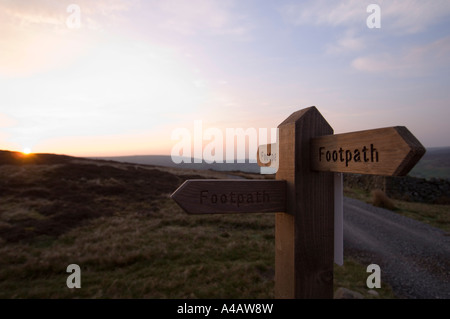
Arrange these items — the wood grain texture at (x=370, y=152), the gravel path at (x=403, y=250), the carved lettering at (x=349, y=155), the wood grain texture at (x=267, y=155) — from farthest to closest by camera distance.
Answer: the gravel path at (x=403, y=250), the wood grain texture at (x=267, y=155), the carved lettering at (x=349, y=155), the wood grain texture at (x=370, y=152)

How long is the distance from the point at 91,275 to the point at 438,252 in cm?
844

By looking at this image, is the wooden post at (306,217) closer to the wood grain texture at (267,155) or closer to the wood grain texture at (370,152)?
the wood grain texture at (370,152)

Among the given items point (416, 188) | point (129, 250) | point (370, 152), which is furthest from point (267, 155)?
point (416, 188)

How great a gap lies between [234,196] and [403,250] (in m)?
7.37

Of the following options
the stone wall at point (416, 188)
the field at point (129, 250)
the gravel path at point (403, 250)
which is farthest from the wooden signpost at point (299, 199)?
the stone wall at point (416, 188)

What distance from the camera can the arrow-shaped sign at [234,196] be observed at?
150cm

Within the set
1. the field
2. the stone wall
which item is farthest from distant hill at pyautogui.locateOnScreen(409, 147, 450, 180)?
the field

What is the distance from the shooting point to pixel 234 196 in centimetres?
155

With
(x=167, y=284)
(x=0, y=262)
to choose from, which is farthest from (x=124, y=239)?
(x=167, y=284)

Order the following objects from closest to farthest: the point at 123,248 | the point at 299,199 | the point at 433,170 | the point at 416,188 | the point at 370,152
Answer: the point at 370,152 < the point at 299,199 < the point at 123,248 < the point at 416,188 < the point at 433,170

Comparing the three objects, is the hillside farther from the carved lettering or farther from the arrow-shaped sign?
the carved lettering

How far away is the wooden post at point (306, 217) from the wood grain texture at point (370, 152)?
86 mm

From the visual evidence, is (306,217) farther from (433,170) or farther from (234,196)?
(433,170)
